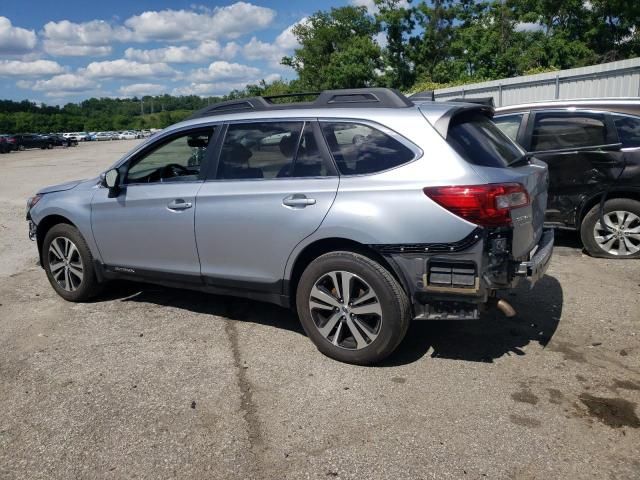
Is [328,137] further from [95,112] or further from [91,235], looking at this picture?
[95,112]

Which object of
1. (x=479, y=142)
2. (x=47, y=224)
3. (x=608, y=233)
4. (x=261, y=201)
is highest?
(x=479, y=142)

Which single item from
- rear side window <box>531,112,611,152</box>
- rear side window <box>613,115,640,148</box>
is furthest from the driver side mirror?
rear side window <box>613,115,640,148</box>

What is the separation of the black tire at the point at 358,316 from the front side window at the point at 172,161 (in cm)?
145

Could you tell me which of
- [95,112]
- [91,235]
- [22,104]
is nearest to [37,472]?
[91,235]

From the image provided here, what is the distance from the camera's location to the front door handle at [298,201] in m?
3.92

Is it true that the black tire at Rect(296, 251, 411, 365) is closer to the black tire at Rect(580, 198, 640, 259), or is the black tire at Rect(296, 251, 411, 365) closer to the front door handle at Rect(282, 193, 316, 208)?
the front door handle at Rect(282, 193, 316, 208)

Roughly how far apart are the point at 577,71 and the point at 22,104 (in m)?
147

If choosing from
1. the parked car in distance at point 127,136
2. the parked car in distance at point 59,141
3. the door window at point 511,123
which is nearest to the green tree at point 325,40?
the parked car in distance at point 59,141

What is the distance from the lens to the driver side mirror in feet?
16.0

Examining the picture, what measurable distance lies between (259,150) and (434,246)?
1.59 metres

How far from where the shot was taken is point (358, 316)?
3.90 meters

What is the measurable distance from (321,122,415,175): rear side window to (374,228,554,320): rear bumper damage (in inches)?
22.2

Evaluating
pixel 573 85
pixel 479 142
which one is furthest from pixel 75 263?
pixel 573 85

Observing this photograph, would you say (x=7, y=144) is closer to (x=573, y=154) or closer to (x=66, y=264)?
(x=66, y=264)
